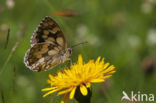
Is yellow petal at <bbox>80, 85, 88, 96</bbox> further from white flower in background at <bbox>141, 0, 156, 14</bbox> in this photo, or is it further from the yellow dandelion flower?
white flower in background at <bbox>141, 0, 156, 14</bbox>

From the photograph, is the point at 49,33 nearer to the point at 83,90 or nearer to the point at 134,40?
the point at 83,90

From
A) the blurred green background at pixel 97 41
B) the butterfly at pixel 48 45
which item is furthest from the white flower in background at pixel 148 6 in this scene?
the butterfly at pixel 48 45

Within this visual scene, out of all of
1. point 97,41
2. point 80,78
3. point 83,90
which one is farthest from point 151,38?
point 83,90

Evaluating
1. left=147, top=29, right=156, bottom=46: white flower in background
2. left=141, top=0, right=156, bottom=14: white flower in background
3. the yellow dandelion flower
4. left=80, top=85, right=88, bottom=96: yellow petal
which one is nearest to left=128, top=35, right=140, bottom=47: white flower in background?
left=147, top=29, right=156, bottom=46: white flower in background

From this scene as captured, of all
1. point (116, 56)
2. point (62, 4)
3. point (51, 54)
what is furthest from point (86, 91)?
point (62, 4)

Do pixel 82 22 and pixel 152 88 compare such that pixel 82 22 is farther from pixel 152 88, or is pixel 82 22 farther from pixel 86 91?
pixel 86 91
